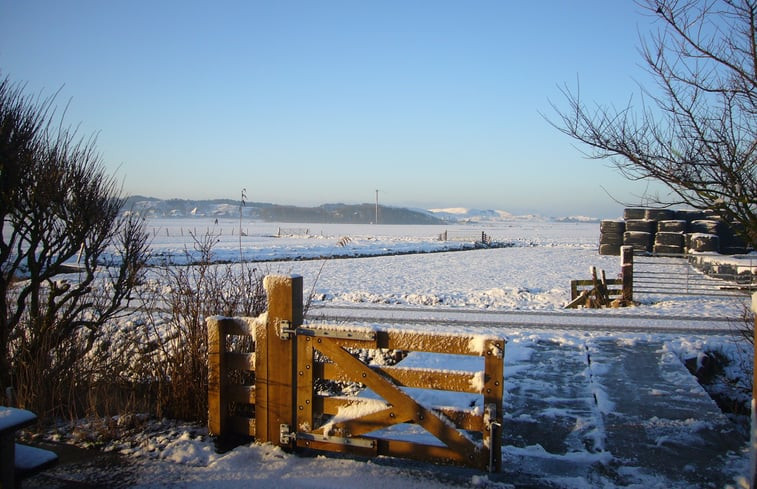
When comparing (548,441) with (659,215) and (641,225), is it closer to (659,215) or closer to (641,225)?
(641,225)

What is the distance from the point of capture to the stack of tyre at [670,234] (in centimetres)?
2888

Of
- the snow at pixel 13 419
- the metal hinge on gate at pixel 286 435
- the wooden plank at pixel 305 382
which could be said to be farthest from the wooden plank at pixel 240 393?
the snow at pixel 13 419

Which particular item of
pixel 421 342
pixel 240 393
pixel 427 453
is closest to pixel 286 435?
pixel 240 393

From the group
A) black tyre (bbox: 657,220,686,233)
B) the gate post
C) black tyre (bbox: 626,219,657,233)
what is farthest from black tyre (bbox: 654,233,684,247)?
the gate post

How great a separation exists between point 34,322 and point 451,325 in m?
7.77

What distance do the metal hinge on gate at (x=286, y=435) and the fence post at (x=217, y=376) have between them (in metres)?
0.65

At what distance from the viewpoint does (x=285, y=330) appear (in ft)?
15.6

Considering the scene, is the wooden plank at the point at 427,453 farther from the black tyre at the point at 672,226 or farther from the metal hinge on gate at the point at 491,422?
the black tyre at the point at 672,226

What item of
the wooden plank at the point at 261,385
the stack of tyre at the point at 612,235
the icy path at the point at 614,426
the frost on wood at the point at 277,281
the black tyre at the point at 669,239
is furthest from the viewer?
the stack of tyre at the point at 612,235

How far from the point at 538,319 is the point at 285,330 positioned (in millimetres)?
8805

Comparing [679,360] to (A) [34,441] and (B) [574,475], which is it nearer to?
(B) [574,475]

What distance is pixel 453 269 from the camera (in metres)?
28.4

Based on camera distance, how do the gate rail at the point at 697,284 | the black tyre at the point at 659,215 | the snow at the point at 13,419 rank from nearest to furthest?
the snow at the point at 13,419 < the gate rail at the point at 697,284 < the black tyre at the point at 659,215

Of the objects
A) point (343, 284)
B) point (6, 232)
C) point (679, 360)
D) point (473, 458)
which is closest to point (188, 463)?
point (473, 458)
